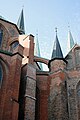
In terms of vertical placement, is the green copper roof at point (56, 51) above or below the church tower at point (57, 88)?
above

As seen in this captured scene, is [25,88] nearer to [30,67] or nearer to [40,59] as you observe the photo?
[30,67]

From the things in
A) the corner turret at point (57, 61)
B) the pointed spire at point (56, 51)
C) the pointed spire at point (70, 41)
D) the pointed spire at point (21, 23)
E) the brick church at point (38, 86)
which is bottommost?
the brick church at point (38, 86)

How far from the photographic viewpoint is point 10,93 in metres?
14.1

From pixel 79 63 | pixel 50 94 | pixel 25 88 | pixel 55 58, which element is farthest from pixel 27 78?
pixel 79 63

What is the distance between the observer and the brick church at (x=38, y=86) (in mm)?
14422

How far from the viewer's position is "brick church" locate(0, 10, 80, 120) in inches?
568

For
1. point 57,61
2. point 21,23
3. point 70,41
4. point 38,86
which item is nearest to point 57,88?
point 38,86

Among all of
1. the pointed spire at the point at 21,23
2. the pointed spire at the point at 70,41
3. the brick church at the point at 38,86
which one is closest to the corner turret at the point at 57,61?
the brick church at the point at 38,86

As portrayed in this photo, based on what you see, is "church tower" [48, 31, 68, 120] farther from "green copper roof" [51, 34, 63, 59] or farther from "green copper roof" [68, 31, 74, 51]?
"green copper roof" [68, 31, 74, 51]

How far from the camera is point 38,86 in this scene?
18.3 m

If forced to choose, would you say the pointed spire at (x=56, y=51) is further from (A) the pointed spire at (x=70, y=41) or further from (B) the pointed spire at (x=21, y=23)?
(B) the pointed spire at (x=21, y=23)

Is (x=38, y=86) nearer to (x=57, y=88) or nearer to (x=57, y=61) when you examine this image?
(x=57, y=88)

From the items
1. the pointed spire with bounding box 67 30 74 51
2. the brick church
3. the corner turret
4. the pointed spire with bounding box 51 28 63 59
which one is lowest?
the brick church

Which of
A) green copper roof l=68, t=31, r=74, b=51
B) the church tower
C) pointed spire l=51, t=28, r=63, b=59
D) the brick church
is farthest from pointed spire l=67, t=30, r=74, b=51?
the church tower
